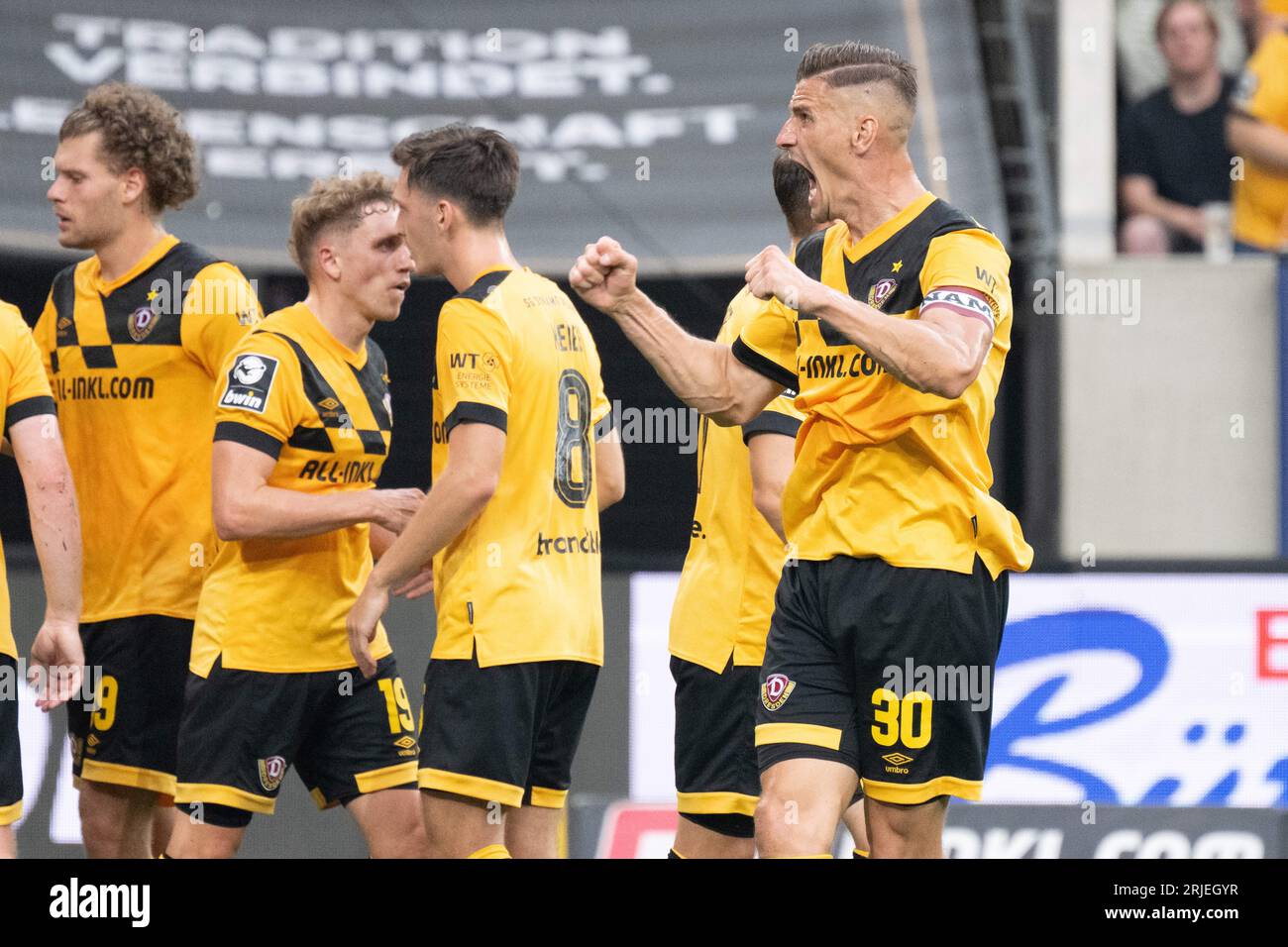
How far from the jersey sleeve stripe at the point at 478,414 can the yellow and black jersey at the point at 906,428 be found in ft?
2.37

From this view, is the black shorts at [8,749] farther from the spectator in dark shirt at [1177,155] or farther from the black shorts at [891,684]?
the spectator in dark shirt at [1177,155]

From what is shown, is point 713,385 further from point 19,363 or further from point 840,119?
point 19,363

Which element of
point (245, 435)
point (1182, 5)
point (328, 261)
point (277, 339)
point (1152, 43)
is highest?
point (1182, 5)

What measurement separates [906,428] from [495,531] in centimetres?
106

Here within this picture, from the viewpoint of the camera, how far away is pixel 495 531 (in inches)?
173

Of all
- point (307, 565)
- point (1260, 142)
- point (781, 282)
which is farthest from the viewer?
point (1260, 142)

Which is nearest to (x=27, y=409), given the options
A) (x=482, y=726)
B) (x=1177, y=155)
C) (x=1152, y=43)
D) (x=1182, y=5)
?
(x=482, y=726)

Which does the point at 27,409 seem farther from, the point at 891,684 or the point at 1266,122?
the point at 1266,122

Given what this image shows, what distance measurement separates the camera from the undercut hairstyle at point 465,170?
4484 millimetres

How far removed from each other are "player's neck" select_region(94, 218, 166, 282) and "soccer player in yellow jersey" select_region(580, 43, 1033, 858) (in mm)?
1644

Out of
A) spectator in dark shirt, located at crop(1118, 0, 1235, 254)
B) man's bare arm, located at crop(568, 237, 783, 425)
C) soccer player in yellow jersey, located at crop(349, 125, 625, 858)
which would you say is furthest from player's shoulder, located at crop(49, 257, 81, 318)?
spectator in dark shirt, located at crop(1118, 0, 1235, 254)

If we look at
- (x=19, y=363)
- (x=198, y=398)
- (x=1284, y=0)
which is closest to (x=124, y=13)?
(x=198, y=398)

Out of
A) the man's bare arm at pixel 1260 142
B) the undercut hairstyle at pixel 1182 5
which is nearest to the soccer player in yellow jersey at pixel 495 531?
the man's bare arm at pixel 1260 142

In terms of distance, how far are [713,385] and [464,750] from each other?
991 mm
